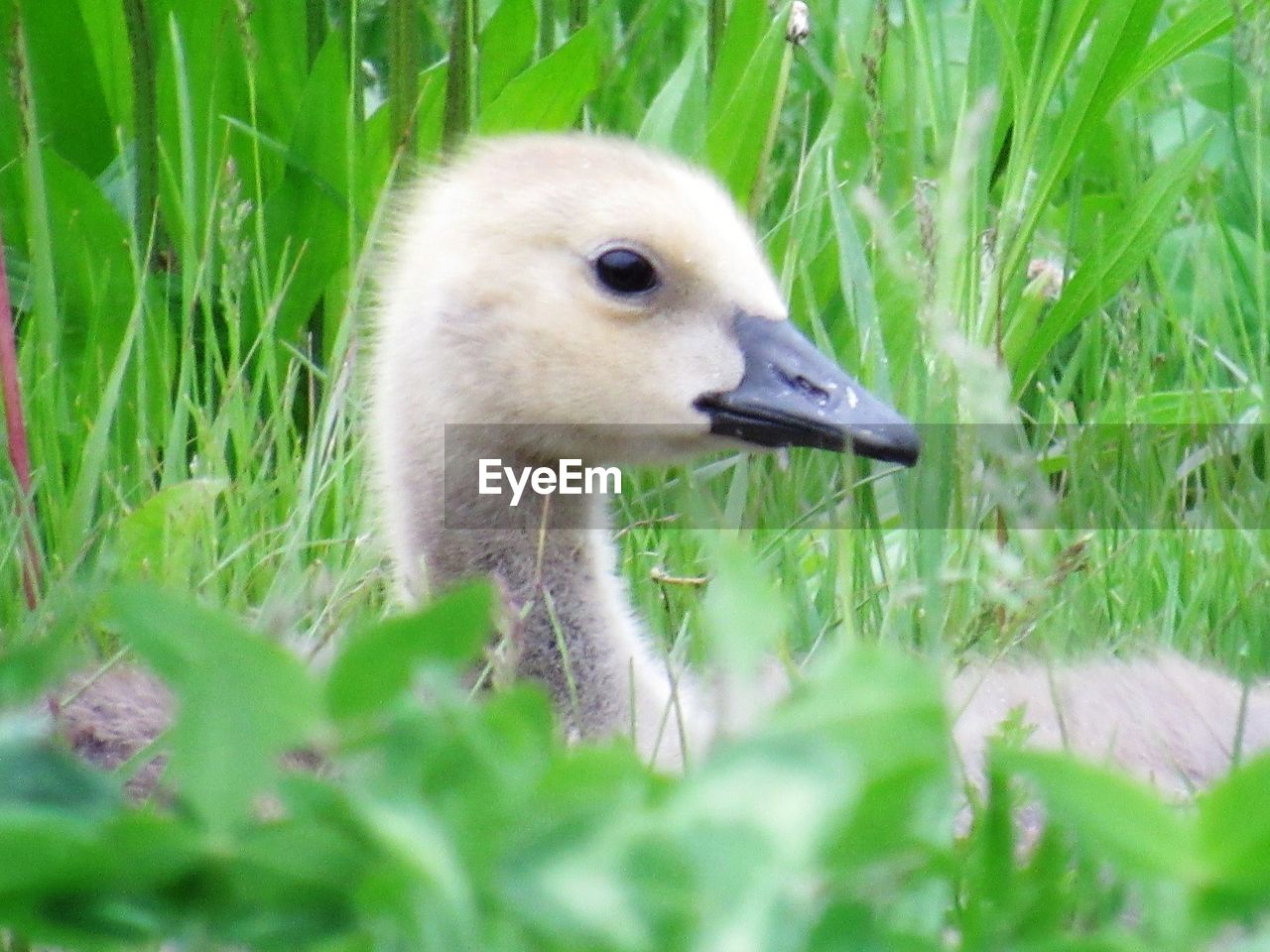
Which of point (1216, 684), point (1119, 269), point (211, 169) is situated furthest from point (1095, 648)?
point (211, 169)

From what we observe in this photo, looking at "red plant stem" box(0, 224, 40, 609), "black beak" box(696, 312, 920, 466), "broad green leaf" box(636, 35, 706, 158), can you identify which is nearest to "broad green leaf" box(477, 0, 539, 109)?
"broad green leaf" box(636, 35, 706, 158)

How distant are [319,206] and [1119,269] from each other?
4.37ft

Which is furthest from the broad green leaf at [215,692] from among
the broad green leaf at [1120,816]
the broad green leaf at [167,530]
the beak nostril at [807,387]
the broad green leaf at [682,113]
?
the broad green leaf at [682,113]

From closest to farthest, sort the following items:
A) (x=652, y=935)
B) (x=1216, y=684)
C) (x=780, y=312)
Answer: (x=652, y=935) → (x=1216, y=684) → (x=780, y=312)

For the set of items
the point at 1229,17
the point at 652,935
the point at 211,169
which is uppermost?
the point at 1229,17

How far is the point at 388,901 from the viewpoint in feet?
2.41

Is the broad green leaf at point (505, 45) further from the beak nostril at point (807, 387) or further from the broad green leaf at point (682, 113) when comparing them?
the beak nostril at point (807, 387)

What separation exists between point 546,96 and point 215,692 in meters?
2.52

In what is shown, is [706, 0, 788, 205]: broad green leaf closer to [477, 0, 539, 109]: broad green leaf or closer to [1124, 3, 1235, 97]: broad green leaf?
[477, 0, 539, 109]: broad green leaf

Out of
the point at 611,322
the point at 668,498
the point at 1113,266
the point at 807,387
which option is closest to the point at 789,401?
the point at 807,387

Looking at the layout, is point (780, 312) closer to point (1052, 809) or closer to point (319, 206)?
point (319, 206)

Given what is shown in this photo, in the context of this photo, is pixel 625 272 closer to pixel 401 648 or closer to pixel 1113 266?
pixel 1113 266
